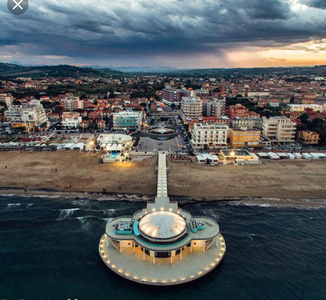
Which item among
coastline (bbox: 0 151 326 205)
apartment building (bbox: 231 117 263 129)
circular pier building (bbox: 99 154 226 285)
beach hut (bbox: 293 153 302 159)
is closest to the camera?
circular pier building (bbox: 99 154 226 285)

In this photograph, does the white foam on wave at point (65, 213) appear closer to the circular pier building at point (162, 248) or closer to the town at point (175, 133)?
the circular pier building at point (162, 248)

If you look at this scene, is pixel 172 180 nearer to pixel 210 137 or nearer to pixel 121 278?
pixel 121 278

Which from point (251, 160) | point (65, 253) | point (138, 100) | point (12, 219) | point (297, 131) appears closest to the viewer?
point (65, 253)

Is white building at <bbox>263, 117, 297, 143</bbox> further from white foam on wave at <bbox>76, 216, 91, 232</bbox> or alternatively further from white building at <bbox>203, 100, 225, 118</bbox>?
white foam on wave at <bbox>76, 216, 91, 232</bbox>

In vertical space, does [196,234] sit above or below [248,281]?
above

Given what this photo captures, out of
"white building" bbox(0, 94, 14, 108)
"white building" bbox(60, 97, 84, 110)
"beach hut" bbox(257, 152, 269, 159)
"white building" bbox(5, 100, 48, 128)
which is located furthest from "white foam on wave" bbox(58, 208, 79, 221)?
"white building" bbox(0, 94, 14, 108)

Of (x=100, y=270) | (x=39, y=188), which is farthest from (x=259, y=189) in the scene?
(x=39, y=188)

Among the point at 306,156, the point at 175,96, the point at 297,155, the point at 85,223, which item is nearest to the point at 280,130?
the point at 297,155

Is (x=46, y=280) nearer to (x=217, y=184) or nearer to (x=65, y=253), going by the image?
(x=65, y=253)
